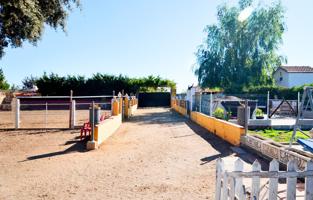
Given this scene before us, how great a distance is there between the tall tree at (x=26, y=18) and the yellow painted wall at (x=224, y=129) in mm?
8193

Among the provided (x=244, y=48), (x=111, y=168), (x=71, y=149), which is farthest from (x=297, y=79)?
(x=111, y=168)

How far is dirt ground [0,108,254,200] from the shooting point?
199 inches

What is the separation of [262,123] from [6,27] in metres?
11.3

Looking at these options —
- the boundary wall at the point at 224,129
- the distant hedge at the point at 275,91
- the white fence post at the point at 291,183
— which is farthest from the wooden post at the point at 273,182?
the distant hedge at the point at 275,91

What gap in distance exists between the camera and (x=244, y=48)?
101 ft

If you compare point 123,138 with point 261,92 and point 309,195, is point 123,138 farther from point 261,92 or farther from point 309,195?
point 261,92

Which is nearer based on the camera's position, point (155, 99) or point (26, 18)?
point (26, 18)

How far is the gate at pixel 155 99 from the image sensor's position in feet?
128

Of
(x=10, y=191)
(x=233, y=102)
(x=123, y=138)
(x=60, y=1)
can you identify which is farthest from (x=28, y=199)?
(x=233, y=102)

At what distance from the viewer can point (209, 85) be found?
105ft

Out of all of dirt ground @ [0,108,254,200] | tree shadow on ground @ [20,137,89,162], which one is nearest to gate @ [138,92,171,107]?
dirt ground @ [0,108,254,200]

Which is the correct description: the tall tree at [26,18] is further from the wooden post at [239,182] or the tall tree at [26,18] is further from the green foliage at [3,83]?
the green foliage at [3,83]

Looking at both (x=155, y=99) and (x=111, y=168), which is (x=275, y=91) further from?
(x=111, y=168)

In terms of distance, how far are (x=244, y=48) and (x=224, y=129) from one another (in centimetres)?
2198
